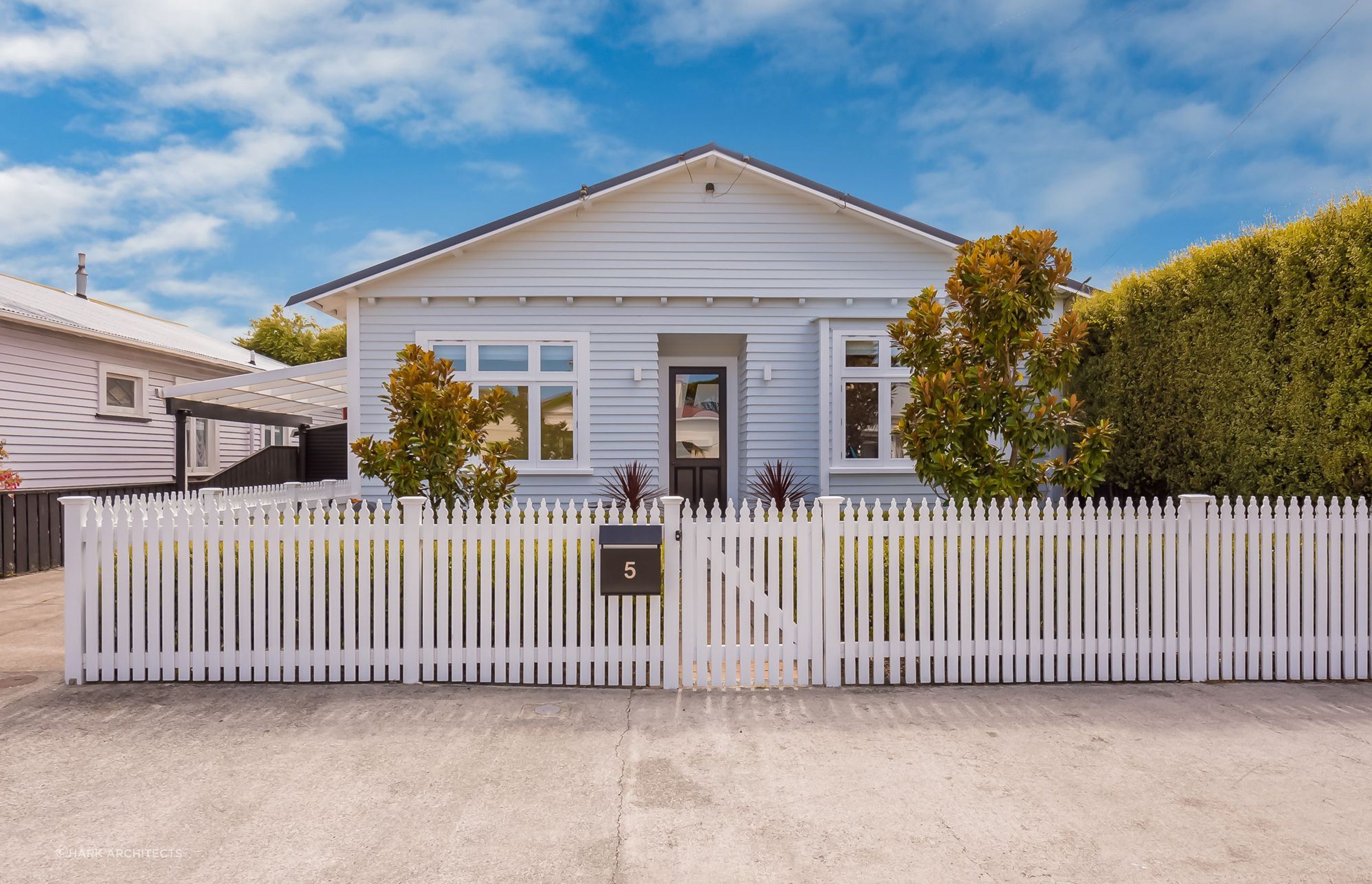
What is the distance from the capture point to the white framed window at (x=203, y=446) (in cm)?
1559

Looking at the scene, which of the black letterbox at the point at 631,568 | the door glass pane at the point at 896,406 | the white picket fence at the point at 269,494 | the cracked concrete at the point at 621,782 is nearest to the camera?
the cracked concrete at the point at 621,782

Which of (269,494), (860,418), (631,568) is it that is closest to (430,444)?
(631,568)

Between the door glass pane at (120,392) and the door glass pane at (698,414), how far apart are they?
1132 centimetres

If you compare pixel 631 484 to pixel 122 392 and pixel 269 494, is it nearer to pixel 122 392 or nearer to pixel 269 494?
pixel 269 494

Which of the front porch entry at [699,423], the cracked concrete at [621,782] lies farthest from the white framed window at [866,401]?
the cracked concrete at [621,782]

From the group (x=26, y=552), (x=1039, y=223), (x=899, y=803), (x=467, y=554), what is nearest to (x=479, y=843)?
(x=899, y=803)

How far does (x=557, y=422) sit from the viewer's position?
366 inches

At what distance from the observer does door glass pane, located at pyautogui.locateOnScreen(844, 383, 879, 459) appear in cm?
926

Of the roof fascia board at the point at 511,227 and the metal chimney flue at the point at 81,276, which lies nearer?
the roof fascia board at the point at 511,227

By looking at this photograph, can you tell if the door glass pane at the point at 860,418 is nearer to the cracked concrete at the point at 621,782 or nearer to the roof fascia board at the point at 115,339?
the cracked concrete at the point at 621,782

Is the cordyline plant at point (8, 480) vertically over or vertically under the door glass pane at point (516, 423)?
under

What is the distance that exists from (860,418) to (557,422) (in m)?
3.93

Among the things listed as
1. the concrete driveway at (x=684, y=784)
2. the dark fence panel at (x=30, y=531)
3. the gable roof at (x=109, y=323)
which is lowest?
the concrete driveway at (x=684, y=784)

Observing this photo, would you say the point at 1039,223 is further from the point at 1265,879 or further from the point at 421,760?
the point at 421,760
